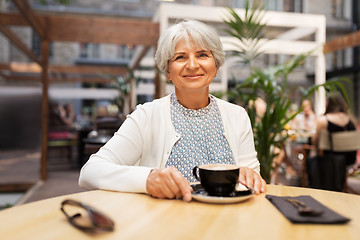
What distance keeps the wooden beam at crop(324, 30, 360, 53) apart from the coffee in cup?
554 centimetres

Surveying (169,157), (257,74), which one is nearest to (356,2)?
(257,74)

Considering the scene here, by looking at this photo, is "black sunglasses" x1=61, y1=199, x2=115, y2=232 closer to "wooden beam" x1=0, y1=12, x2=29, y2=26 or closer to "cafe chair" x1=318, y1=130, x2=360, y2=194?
"cafe chair" x1=318, y1=130, x2=360, y2=194

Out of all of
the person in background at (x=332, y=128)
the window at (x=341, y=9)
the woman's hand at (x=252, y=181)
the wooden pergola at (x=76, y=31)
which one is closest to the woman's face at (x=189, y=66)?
the woman's hand at (x=252, y=181)

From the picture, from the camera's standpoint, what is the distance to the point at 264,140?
2.75m

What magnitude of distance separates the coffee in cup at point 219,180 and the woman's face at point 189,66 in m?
0.53

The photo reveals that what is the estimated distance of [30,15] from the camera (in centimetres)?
453

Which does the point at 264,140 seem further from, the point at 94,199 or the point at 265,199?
the point at 94,199

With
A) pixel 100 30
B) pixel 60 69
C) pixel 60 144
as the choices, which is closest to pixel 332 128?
pixel 100 30

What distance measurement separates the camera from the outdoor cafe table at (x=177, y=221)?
27.1 inches

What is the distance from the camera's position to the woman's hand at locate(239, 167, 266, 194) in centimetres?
108

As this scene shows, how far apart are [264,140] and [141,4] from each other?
1467 cm

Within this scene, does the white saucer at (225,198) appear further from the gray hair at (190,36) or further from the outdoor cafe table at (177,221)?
the gray hair at (190,36)

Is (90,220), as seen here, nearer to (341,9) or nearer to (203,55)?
(203,55)

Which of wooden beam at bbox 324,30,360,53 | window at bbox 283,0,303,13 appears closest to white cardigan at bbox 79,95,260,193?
wooden beam at bbox 324,30,360,53
